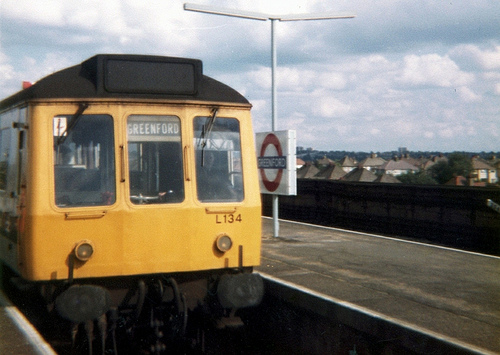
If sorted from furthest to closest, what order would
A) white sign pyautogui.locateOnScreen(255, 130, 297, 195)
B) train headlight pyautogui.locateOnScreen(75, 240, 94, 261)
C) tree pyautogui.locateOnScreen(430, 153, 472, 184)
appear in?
tree pyautogui.locateOnScreen(430, 153, 472, 184) < white sign pyautogui.locateOnScreen(255, 130, 297, 195) < train headlight pyautogui.locateOnScreen(75, 240, 94, 261)

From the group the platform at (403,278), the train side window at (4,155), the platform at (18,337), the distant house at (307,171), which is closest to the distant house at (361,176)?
the distant house at (307,171)

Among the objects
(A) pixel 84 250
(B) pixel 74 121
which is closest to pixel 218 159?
(B) pixel 74 121

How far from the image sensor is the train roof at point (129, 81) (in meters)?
6.07

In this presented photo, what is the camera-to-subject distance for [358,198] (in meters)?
18.8

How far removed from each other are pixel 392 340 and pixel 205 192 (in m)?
2.33

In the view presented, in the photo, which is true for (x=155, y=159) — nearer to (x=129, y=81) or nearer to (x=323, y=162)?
(x=129, y=81)

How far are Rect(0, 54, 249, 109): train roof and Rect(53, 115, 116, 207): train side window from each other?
10.8 inches

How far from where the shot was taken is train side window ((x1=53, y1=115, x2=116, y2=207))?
6000mm

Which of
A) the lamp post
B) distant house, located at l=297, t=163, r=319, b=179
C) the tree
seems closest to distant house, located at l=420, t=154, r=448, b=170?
the tree

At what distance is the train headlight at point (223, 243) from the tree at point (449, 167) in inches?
1628

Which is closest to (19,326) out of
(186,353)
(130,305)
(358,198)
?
(130,305)

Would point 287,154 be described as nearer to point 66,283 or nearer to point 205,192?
point 205,192

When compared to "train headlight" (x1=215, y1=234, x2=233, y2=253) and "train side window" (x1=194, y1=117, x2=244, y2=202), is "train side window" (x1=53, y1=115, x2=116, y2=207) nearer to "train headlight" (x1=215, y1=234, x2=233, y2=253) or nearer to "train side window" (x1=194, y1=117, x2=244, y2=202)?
"train side window" (x1=194, y1=117, x2=244, y2=202)

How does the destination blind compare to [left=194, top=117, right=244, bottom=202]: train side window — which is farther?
[left=194, top=117, right=244, bottom=202]: train side window
